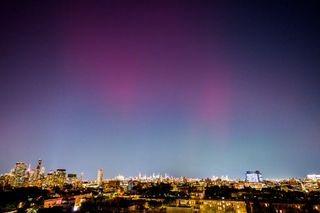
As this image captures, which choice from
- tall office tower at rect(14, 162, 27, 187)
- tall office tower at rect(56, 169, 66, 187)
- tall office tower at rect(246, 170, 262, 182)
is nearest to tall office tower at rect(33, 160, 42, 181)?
tall office tower at rect(14, 162, 27, 187)

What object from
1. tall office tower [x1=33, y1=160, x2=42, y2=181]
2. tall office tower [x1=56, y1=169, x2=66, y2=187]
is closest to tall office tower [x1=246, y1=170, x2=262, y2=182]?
tall office tower [x1=56, y1=169, x2=66, y2=187]

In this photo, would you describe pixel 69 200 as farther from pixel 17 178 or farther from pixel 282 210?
pixel 17 178

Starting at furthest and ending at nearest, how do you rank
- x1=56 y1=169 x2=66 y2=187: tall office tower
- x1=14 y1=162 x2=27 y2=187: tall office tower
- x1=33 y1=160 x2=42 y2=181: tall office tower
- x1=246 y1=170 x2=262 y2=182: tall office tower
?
x1=33 y1=160 x2=42 y2=181: tall office tower < x1=246 y1=170 x2=262 y2=182: tall office tower < x1=56 y1=169 x2=66 y2=187: tall office tower < x1=14 y1=162 x2=27 y2=187: tall office tower

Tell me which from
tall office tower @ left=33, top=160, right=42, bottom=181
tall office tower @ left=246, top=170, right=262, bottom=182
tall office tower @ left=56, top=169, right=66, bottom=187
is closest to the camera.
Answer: tall office tower @ left=56, top=169, right=66, bottom=187

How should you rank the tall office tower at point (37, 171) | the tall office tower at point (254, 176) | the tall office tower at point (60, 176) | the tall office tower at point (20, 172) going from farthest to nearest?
1. the tall office tower at point (37, 171)
2. the tall office tower at point (254, 176)
3. the tall office tower at point (60, 176)
4. the tall office tower at point (20, 172)

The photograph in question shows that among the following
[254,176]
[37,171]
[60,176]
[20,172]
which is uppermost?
[37,171]

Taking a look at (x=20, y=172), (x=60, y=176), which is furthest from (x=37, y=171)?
(x=60, y=176)

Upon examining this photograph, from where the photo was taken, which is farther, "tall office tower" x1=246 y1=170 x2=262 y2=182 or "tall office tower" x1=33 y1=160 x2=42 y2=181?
"tall office tower" x1=33 y1=160 x2=42 y2=181

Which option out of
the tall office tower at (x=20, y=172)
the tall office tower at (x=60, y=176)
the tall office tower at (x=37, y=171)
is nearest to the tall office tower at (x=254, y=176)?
the tall office tower at (x=60, y=176)

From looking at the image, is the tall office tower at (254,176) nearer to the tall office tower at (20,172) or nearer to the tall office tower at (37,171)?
the tall office tower at (20,172)

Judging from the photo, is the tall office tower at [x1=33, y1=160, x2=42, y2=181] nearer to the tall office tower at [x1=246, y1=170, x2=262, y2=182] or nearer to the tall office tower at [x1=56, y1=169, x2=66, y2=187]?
the tall office tower at [x1=56, y1=169, x2=66, y2=187]

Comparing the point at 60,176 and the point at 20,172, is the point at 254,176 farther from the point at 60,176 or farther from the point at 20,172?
the point at 20,172

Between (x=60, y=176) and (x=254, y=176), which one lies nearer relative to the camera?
(x=60, y=176)

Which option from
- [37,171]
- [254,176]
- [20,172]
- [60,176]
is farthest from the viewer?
[37,171]
